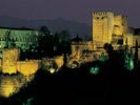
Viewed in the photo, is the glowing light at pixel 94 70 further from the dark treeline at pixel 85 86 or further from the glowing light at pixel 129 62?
the glowing light at pixel 129 62

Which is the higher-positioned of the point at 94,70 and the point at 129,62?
the point at 129,62

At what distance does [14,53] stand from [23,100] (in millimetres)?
9356

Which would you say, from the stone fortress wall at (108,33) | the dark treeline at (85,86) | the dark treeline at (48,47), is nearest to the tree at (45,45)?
the dark treeline at (48,47)

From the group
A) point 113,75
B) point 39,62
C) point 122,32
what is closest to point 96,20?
point 122,32

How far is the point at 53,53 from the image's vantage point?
9406 centimetres

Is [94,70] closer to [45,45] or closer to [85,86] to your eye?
[85,86]

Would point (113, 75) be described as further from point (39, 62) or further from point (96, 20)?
point (96, 20)

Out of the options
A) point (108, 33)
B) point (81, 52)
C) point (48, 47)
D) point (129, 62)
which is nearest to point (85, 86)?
point (129, 62)

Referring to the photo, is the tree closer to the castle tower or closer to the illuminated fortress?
the illuminated fortress

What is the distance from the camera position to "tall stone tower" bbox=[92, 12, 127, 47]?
8881cm

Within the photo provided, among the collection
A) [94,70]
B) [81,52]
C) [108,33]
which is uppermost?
[108,33]

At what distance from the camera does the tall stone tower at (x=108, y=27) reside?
88.8m

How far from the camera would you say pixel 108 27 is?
8912 cm

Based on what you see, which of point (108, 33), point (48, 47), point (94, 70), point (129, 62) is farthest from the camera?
point (48, 47)
